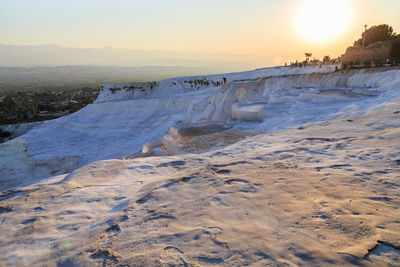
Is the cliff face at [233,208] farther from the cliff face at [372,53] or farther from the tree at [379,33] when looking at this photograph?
the tree at [379,33]

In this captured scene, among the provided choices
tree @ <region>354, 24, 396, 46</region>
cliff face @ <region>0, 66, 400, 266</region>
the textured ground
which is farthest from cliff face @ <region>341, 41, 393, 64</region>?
the textured ground

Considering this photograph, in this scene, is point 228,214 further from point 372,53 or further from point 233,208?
point 372,53

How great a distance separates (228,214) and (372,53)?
28.6 m

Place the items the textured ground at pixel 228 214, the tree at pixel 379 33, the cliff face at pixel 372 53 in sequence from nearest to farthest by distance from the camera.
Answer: the textured ground at pixel 228 214, the cliff face at pixel 372 53, the tree at pixel 379 33

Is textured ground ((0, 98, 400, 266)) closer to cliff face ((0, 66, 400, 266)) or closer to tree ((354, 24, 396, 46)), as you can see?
cliff face ((0, 66, 400, 266))

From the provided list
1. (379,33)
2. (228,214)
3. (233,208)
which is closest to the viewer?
(228,214)

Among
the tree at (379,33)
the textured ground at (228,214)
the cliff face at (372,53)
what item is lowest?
the textured ground at (228,214)

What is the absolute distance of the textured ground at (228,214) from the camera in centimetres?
236

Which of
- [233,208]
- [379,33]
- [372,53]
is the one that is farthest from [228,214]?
[379,33]

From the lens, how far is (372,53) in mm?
23922

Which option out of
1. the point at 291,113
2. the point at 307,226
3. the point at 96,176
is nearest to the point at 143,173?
the point at 96,176

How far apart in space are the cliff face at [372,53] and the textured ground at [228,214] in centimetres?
2359

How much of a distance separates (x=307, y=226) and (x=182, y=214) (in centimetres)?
156

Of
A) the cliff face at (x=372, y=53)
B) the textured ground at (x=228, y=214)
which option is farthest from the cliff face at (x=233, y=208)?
the cliff face at (x=372, y=53)
